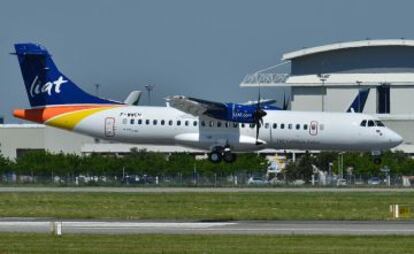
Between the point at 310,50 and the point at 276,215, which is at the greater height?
the point at 310,50

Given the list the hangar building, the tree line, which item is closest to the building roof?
the hangar building

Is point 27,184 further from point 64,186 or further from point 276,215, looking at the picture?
point 276,215

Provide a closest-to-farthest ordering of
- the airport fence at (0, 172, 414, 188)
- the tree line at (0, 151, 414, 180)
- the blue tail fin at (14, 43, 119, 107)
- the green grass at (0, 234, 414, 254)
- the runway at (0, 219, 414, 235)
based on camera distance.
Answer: the green grass at (0, 234, 414, 254)
the runway at (0, 219, 414, 235)
the blue tail fin at (14, 43, 119, 107)
the airport fence at (0, 172, 414, 188)
the tree line at (0, 151, 414, 180)

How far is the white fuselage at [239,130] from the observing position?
244ft

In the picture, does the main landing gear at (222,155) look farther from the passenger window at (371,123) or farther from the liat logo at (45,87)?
the liat logo at (45,87)

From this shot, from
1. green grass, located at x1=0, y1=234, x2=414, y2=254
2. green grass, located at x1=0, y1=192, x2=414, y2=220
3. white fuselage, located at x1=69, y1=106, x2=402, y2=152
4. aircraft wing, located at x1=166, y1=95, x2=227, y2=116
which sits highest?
aircraft wing, located at x1=166, y1=95, x2=227, y2=116

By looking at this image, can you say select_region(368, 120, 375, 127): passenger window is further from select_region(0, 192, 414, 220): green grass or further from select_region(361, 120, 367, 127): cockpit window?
select_region(0, 192, 414, 220): green grass

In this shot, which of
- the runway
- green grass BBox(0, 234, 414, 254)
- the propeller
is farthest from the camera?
the propeller

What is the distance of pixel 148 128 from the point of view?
245 feet

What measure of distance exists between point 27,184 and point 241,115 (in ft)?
53.2

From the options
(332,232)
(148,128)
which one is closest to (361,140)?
(148,128)

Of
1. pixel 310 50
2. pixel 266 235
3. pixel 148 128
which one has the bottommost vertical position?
pixel 266 235

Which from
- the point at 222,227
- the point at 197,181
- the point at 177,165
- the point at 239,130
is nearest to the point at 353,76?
the point at 177,165

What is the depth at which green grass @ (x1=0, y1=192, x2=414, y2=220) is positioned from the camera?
5041cm
